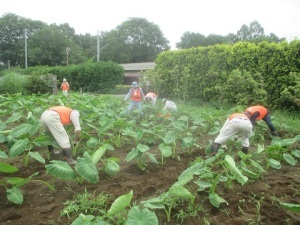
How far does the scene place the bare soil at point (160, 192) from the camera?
286 centimetres

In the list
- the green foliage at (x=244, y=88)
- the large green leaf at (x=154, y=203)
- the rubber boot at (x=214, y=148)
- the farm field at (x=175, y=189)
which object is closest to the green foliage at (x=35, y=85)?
the green foliage at (x=244, y=88)

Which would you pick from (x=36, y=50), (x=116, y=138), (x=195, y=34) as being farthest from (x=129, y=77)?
(x=116, y=138)

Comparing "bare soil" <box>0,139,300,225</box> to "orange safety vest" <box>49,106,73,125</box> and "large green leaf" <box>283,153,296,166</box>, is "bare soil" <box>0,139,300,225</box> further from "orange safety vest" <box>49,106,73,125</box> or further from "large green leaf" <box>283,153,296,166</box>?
"orange safety vest" <box>49,106,73,125</box>

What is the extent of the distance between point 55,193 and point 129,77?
27.2m

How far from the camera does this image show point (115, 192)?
11.0 feet

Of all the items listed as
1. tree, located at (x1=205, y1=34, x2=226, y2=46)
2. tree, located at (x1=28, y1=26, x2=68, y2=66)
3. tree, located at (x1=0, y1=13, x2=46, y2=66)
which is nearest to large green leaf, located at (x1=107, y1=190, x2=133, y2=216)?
tree, located at (x1=28, y1=26, x2=68, y2=66)

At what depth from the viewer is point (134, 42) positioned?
46.5 metres

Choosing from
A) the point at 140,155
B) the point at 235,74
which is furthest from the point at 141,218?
the point at 235,74

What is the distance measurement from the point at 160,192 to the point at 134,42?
44.7 meters

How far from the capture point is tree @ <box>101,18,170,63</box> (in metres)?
44.7

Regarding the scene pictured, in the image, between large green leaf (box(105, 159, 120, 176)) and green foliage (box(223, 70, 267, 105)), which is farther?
green foliage (box(223, 70, 267, 105))

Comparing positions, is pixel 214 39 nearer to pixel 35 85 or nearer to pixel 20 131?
pixel 35 85

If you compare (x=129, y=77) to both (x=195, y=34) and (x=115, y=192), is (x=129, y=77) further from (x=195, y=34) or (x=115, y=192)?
(x=115, y=192)

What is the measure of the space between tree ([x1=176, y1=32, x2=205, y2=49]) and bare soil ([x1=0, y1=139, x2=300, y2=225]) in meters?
43.4
